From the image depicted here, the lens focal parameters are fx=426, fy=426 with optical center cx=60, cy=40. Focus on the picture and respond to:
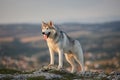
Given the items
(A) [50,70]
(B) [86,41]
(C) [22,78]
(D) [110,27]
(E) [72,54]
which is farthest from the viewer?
(D) [110,27]

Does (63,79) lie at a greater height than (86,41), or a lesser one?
greater

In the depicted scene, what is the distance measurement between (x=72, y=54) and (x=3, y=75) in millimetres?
6469

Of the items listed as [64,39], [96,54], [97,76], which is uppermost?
[64,39]

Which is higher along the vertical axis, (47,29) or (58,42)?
(47,29)

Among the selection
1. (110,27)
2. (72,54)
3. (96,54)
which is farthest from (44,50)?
(72,54)

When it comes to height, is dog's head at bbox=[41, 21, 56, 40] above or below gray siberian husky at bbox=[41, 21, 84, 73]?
above

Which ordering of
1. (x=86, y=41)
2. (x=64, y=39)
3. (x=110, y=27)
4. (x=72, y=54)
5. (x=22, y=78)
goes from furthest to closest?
(x=110, y=27)
(x=86, y=41)
(x=72, y=54)
(x=64, y=39)
(x=22, y=78)

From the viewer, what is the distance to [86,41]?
15212 cm

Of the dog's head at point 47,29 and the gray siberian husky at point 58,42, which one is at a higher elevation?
the dog's head at point 47,29

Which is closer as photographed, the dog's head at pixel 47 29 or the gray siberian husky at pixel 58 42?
the dog's head at pixel 47 29

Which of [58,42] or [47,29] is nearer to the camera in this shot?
[47,29]

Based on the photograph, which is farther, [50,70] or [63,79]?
[50,70]

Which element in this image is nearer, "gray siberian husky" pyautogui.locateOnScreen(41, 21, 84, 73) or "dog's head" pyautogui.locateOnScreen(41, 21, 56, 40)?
"dog's head" pyautogui.locateOnScreen(41, 21, 56, 40)

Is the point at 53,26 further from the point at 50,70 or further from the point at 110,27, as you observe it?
the point at 110,27
